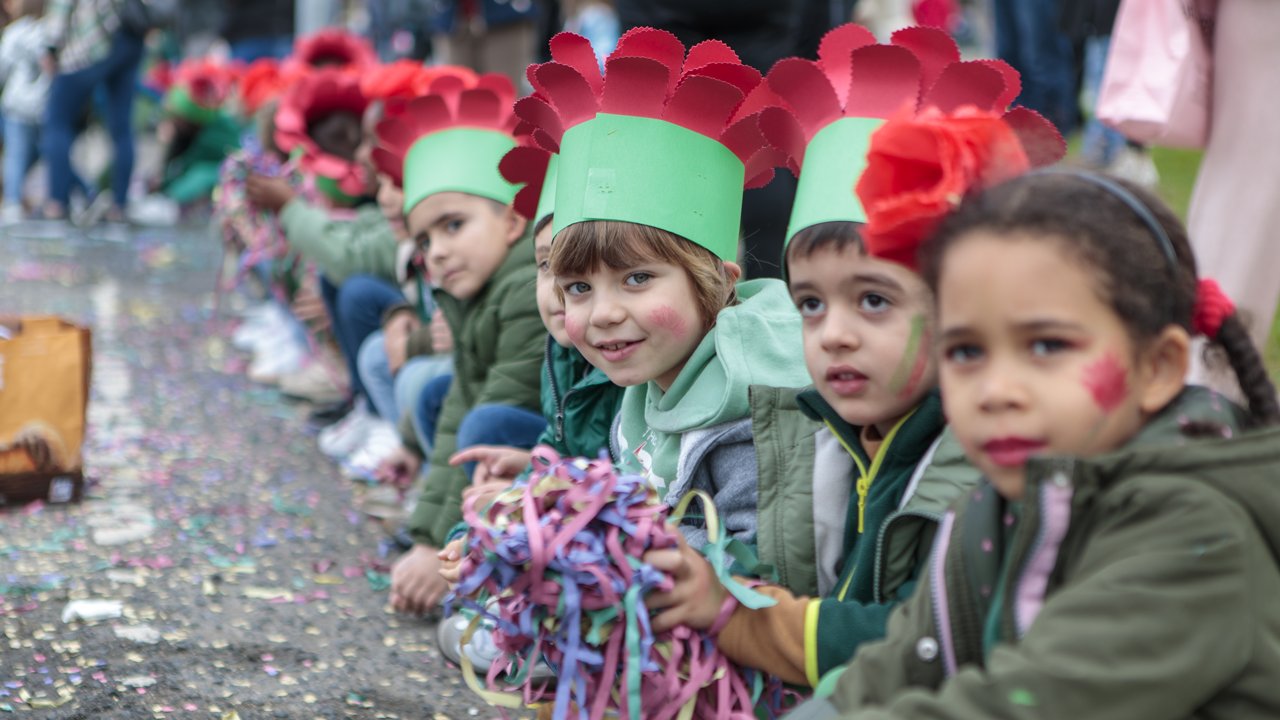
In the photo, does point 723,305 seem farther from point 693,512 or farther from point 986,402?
point 986,402

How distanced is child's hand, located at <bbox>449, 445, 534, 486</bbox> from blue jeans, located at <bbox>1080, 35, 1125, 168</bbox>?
4.54 meters

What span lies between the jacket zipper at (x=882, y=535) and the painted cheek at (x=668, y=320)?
0.65 metres

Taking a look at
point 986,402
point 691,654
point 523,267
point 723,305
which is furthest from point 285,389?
point 986,402

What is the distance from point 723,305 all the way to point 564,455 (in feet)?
1.71

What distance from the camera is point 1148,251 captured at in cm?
149

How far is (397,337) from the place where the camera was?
14.0ft

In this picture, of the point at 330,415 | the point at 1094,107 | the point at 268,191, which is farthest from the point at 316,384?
the point at 1094,107

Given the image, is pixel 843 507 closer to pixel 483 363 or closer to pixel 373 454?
pixel 483 363

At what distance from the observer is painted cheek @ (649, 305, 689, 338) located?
2453 mm

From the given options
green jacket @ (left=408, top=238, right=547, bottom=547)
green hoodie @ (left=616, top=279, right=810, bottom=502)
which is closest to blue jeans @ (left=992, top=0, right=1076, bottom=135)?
green jacket @ (left=408, top=238, right=547, bottom=547)

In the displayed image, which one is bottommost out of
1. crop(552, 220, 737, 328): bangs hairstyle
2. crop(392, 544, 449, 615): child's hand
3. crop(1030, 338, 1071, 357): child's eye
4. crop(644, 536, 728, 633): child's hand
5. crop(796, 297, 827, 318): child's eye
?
crop(392, 544, 449, 615): child's hand

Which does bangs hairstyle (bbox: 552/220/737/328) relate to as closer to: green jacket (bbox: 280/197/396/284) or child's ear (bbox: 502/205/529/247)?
child's ear (bbox: 502/205/529/247)

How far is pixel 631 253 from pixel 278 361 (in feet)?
12.0

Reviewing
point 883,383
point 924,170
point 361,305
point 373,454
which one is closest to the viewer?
point 924,170
